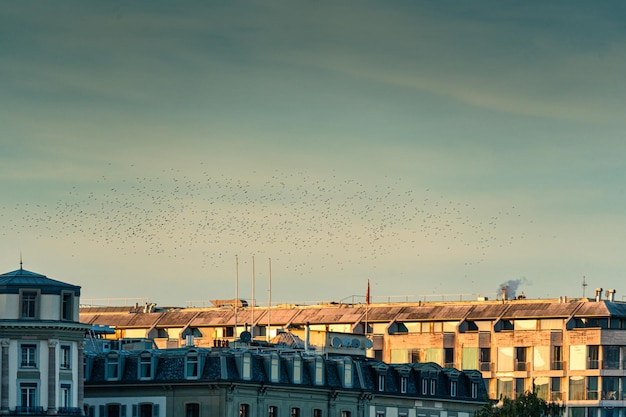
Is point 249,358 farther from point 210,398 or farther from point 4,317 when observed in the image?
point 4,317

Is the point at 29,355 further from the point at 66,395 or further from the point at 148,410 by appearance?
the point at 148,410

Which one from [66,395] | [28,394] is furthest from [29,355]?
[66,395]

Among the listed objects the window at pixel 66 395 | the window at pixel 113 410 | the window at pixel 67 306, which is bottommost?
the window at pixel 113 410

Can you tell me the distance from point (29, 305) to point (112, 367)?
14009 mm

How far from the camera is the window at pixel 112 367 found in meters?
196

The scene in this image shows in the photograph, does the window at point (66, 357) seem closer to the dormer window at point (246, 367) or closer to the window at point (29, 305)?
the window at point (29, 305)

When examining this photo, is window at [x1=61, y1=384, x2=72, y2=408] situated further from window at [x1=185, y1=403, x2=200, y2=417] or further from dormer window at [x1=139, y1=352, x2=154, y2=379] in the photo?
window at [x1=185, y1=403, x2=200, y2=417]

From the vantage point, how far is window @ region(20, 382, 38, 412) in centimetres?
18450

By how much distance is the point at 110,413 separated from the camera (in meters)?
196

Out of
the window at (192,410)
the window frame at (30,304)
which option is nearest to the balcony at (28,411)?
the window frame at (30,304)

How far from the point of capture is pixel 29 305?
7303 inches

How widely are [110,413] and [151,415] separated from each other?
3756 mm

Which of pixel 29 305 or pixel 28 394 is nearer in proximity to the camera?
pixel 28 394

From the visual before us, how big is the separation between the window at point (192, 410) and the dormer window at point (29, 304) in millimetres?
17986
